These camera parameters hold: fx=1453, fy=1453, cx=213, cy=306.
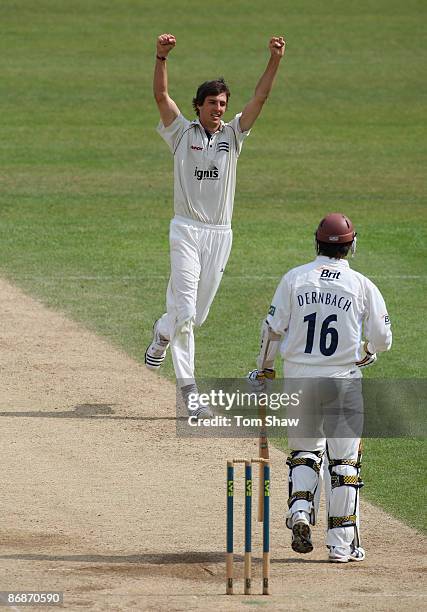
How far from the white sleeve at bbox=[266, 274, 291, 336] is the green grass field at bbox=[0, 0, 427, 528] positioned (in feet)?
5.70

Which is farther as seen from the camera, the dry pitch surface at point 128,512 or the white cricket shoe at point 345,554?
the white cricket shoe at point 345,554

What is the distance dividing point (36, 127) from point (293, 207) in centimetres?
724

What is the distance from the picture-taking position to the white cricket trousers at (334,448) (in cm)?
894

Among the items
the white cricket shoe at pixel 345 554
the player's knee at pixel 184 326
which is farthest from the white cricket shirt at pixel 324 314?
the player's knee at pixel 184 326

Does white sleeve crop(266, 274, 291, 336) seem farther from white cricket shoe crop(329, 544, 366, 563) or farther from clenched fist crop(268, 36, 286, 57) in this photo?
clenched fist crop(268, 36, 286, 57)

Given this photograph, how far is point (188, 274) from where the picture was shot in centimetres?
1184

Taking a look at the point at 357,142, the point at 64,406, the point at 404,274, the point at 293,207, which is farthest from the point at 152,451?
the point at 357,142

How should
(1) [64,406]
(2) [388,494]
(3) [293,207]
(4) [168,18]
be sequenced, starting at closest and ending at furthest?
(2) [388,494] < (1) [64,406] < (3) [293,207] < (4) [168,18]

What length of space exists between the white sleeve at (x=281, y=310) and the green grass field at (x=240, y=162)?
5.70ft

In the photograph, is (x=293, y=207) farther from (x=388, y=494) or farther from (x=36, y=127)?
(x=388, y=494)

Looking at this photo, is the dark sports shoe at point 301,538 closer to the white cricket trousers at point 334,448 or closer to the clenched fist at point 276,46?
the white cricket trousers at point 334,448

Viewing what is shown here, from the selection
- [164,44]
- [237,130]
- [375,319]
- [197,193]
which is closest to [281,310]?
[375,319]

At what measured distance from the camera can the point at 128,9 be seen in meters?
37.7

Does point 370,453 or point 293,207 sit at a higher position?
point 293,207
